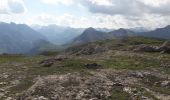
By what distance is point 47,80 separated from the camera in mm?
43969

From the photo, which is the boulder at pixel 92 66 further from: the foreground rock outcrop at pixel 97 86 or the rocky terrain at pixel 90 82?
the foreground rock outcrop at pixel 97 86

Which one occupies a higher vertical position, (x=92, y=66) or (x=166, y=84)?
(x=92, y=66)

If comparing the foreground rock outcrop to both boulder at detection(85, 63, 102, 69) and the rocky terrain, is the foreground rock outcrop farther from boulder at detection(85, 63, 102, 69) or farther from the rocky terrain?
boulder at detection(85, 63, 102, 69)

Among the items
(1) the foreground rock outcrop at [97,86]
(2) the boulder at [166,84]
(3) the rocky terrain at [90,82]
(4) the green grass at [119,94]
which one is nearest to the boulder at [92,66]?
(3) the rocky terrain at [90,82]

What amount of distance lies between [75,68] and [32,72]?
23.2ft

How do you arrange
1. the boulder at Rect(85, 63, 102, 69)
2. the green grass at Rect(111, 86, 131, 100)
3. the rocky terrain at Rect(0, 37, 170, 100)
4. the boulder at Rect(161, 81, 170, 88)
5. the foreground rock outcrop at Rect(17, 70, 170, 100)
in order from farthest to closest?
the boulder at Rect(85, 63, 102, 69) < the boulder at Rect(161, 81, 170, 88) < the rocky terrain at Rect(0, 37, 170, 100) < the foreground rock outcrop at Rect(17, 70, 170, 100) < the green grass at Rect(111, 86, 131, 100)

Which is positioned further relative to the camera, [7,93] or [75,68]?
[75,68]

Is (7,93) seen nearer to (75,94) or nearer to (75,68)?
(75,94)

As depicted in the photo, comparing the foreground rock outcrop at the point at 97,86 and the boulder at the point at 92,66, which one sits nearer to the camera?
the foreground rock outcrop at the point at 97,86

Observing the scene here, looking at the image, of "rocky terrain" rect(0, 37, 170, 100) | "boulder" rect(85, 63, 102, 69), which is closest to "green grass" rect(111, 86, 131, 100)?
"rocky terrain" rect(0, 37, 170, 100)

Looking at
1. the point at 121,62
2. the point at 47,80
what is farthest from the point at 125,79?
the point at 121,62

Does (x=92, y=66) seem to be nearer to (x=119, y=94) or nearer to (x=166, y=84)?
(x=166, y=84)

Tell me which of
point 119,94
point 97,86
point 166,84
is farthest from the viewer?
point 166,84

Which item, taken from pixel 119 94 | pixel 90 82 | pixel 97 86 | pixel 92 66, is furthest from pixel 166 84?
pixel 92 66
